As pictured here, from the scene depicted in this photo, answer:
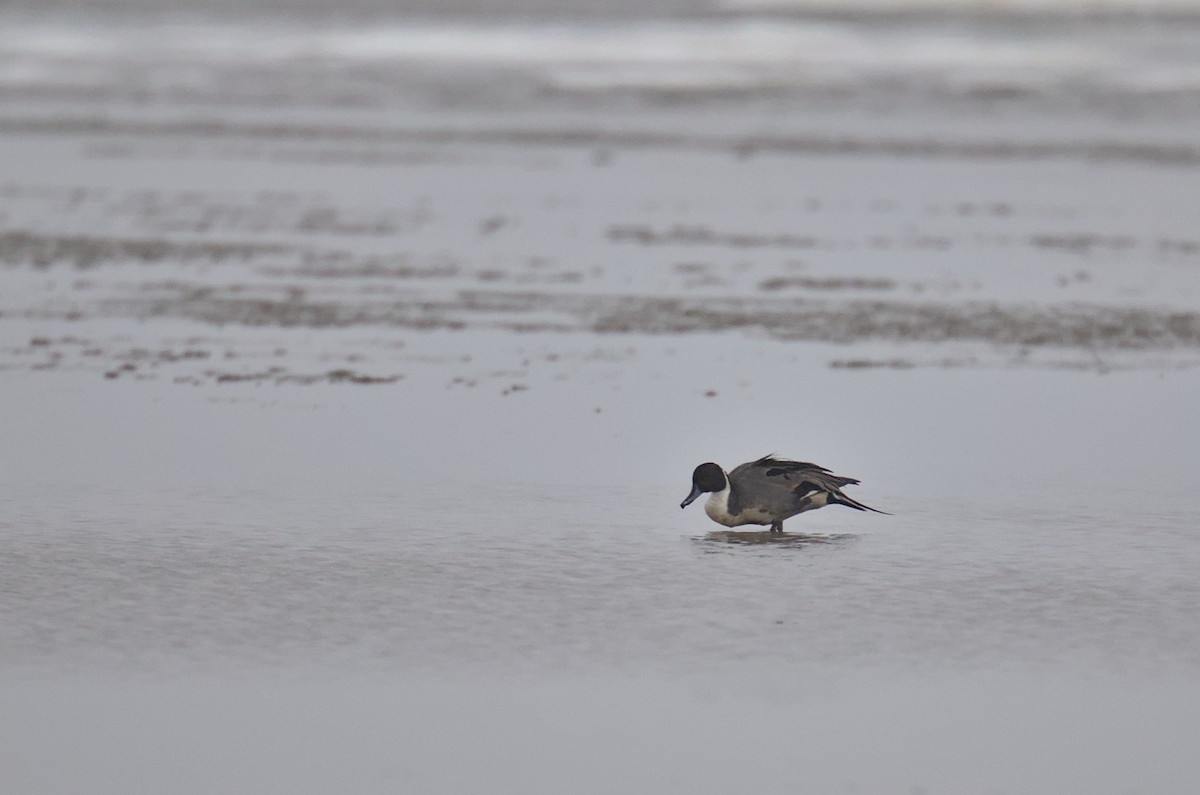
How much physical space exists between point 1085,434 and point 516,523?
4.03 metres

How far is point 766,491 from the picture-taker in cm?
867

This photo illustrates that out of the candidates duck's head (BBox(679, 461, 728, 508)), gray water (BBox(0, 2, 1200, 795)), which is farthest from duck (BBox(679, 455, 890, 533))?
gray water (BBox(0, 2, 1200, 795))

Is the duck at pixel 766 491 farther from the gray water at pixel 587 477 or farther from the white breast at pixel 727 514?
the gray water at pixel 587 477

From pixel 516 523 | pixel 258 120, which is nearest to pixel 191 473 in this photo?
pixel 516 523

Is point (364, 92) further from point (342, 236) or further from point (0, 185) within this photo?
point (342, 236)

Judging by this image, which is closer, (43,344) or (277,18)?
(43,344)

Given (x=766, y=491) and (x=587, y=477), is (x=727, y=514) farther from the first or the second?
(x=587, y=477)

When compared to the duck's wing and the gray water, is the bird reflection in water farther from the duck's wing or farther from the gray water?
the duck's wing

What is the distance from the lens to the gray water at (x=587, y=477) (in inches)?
239

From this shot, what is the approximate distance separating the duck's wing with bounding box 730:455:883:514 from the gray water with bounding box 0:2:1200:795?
243 mm

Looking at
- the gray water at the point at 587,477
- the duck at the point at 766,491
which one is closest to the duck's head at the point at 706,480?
the duck at the point at 766,491

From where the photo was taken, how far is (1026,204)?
933 inches

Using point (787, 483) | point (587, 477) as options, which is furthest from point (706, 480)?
point (587, 477)

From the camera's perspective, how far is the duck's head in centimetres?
869
